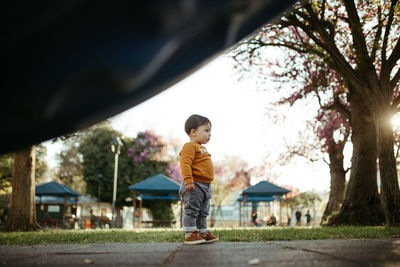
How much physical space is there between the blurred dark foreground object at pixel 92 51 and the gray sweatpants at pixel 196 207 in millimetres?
2324

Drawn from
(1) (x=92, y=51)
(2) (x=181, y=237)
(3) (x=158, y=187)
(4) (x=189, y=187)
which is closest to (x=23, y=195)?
(3) (x=158, y=187)

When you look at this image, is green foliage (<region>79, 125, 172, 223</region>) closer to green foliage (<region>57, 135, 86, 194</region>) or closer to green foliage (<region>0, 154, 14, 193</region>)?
green foliage (<region>57, 135, 86, 194</region>)

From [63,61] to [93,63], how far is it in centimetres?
11

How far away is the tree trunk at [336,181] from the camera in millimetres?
15532

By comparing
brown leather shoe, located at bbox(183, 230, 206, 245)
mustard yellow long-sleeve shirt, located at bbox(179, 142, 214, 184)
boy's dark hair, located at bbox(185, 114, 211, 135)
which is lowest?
brown leather shoe, located at bbox(183, 230, 206, 245)

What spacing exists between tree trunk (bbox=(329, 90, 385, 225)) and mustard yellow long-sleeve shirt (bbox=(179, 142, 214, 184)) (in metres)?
7.15

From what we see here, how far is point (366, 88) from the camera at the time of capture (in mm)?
7812

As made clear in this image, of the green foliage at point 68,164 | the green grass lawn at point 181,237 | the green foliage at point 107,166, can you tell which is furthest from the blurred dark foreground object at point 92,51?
the green foliage at point 68,164

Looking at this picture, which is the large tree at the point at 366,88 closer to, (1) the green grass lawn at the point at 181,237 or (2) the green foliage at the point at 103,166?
(1) the green grass lawn at the point at 181,237

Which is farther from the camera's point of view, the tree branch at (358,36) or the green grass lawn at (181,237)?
the tree branch at (358,36)

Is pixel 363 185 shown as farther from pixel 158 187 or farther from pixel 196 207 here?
pixel 158 187

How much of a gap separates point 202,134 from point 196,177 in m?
0.49

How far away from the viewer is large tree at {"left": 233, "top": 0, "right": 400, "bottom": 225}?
756 cm

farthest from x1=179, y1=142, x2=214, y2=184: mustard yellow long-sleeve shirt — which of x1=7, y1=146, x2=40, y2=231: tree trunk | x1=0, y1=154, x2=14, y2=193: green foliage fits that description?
x1=0, y1=154, x2=14, y2=193: green foliage
